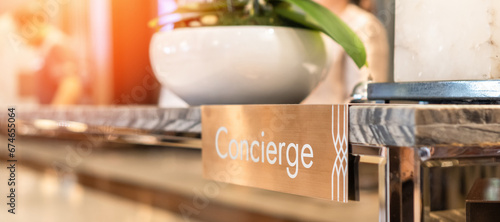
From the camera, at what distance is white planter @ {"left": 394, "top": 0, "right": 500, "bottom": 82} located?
1.05 feet

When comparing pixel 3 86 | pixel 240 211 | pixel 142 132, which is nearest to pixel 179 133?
pixel 142 132

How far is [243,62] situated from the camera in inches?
18.5

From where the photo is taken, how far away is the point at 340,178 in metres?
0.26

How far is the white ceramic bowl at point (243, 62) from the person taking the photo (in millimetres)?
467

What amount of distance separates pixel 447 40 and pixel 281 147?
0.47 ft

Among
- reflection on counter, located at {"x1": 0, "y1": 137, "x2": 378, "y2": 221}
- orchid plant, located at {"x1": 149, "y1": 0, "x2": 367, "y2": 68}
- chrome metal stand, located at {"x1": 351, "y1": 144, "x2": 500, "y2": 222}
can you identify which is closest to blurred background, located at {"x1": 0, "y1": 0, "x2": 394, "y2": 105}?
reflection on counter, located at {"x1": 0, "y1": 137, "x2": 378, "y2": 221}

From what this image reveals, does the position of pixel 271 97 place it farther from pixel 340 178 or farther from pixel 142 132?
pixel 340 178

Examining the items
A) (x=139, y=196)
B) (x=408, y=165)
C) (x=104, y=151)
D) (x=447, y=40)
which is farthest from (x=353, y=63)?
(x=104, y=151)

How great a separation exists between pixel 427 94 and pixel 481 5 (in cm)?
7

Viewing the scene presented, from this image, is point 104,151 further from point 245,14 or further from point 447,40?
point 447,40

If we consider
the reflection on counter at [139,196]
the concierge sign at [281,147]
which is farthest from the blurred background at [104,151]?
the concierge sign at [281,147]

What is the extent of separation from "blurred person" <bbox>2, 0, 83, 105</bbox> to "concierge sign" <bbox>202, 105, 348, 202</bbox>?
143 centimetres

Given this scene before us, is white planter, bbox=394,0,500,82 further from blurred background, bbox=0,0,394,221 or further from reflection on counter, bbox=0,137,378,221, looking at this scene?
reflection on counter, bbox=0,137,378,221

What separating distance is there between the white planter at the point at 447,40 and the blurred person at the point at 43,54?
1.48m
